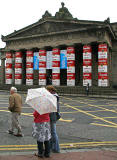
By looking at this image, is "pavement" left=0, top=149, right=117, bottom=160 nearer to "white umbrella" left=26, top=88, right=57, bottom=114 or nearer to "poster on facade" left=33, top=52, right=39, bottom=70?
"white umbrella" left=26, top=88, right=57, bottom=114

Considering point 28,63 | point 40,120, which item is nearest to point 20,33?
point 28,63

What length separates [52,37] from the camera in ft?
103

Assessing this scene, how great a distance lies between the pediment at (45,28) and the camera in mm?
29616

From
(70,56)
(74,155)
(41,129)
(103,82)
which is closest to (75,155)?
(74,155)

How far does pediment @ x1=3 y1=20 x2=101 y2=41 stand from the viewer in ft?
97.2

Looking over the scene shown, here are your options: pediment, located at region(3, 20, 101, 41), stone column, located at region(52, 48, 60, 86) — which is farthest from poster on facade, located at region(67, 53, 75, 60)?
pediment, located at region(3, 20, 101, 41)

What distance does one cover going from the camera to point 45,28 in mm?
31969

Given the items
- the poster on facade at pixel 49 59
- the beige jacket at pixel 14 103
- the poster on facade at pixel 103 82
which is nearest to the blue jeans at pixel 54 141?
the beige jacket at pixel 14 103

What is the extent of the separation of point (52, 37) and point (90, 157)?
93.2ft

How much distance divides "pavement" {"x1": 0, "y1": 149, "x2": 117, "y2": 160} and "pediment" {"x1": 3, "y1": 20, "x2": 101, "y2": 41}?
25.6 meters

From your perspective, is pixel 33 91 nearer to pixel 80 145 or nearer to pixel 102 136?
pixel 80 145

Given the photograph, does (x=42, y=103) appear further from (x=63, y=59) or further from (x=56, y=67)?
(x=56, y=67)

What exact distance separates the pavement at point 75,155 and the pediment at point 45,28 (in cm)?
2558

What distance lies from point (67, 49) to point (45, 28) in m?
5.96
